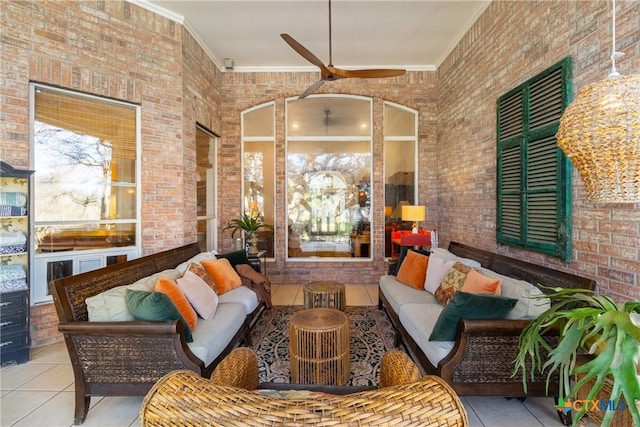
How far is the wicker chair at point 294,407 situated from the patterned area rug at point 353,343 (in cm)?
186

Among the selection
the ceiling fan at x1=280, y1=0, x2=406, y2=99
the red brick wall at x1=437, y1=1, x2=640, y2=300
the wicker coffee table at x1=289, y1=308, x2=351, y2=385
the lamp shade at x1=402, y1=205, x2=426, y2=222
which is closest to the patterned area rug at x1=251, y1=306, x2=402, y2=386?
the wicker coffee table at x1=289, y1=308, x2=351, y2=385

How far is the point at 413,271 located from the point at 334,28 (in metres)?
3.58

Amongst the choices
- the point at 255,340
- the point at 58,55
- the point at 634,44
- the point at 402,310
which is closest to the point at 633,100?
the point at 634,44

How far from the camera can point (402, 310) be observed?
2895 mm

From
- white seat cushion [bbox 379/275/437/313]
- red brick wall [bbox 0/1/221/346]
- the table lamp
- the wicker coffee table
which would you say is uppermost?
red brick wall [bbox 0/1/221/346]

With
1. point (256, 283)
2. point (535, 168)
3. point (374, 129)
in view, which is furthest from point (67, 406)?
point (374, 129)

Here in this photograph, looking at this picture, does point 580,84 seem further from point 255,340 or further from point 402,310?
point 255,340

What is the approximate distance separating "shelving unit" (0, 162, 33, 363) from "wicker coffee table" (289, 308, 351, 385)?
263 cm

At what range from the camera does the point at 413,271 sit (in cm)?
360

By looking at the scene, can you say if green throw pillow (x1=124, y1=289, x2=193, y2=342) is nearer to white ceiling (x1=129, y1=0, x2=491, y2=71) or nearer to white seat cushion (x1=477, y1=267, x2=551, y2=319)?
white seat cushion (x1=477, y1=267, x2=551, y2=319)

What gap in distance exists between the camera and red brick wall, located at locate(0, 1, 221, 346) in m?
3.01

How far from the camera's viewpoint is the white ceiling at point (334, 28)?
12.8 ft

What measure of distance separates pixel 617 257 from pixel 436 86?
14.7 feet

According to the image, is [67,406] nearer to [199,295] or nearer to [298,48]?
[199,295]
